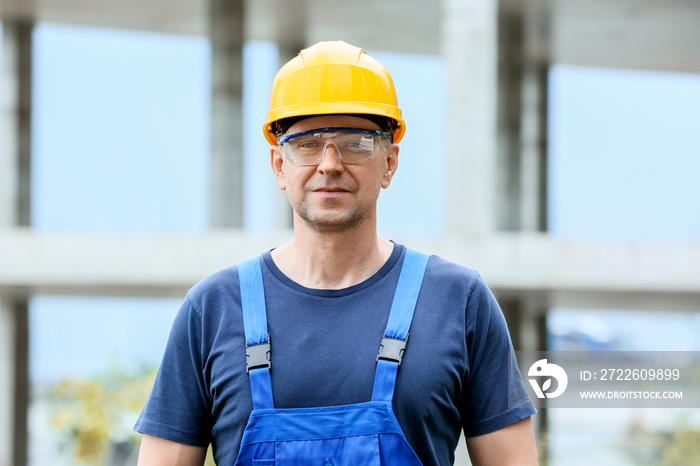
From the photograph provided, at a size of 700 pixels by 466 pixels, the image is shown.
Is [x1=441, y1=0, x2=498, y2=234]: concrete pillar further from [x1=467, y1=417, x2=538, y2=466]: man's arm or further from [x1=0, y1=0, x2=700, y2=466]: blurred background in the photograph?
[x1=467, y1=417, x2=538, y2=466]: man's arm

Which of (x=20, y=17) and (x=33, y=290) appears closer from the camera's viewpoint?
(x=33, y=290)

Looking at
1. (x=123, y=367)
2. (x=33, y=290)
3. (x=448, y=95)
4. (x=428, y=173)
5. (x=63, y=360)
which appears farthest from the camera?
(x=63, y=360)

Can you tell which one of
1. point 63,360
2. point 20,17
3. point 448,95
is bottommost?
point 63,360

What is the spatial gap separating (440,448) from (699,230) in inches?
408

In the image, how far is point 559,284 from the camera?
813cm

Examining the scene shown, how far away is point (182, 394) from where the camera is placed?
1.67 meters

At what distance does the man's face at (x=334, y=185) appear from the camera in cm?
165

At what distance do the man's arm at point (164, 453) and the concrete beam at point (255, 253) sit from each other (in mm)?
6413

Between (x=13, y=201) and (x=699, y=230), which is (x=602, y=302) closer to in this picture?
(x=699, y=230)

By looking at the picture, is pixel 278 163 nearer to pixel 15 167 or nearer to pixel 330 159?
pixel 330 159

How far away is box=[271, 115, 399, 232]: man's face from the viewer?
1.65 meters

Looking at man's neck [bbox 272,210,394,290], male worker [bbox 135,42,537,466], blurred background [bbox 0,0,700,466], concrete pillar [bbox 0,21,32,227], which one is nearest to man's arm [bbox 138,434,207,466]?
male worker [bbox 135,42,537,466]

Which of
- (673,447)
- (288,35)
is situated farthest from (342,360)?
(288,35)

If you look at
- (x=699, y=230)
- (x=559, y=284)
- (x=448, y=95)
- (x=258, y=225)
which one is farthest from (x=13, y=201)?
(x=699, y=230)
